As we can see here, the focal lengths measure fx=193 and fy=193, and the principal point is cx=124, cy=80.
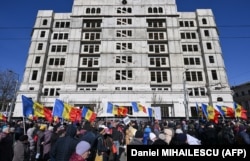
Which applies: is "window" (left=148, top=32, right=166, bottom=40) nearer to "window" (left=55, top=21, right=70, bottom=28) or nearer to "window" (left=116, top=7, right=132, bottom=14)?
"window" (left=116, top=7, right=132, bottom=14)

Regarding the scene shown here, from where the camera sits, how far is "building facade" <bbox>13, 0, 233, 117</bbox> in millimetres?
34344

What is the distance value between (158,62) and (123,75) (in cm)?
755

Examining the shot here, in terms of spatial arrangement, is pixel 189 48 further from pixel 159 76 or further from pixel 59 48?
pixel 59 48

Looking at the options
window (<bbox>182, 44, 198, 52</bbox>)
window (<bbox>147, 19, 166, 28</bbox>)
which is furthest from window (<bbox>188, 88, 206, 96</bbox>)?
window (<bbox>147, 19, 166, 28</bbox>)

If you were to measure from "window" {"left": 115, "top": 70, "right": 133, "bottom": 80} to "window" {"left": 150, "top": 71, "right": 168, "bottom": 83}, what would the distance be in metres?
4.25

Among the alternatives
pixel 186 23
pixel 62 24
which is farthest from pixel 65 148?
pixel 186 23

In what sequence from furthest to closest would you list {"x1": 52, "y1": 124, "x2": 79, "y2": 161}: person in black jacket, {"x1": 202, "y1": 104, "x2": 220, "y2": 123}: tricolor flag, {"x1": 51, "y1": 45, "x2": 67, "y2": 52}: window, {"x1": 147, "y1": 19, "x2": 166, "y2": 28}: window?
{"x1": 147, "y1": 19, "x2": 166, "y2": 28}: window < {"x1": 51, "y1": 45, "x2": 67, "y2": 52}: window < {"x1": 202, "y1": 104, "x2": 220, "y2": 123}: tricolor flag < {"x1": 52, "y1": 124, "x2": 79, "y2": 161}: person in black jacket

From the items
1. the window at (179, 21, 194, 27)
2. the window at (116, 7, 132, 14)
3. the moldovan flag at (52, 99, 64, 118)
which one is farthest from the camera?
the window at (179, 21, 194, 27)

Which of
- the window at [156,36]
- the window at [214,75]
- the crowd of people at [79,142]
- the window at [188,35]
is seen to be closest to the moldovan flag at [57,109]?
the crowd of people at [79,142]

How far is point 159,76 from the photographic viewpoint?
122 feet

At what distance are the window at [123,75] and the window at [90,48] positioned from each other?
683cm

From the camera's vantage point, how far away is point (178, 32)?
3994 cm

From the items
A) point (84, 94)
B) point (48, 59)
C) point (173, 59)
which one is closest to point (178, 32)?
point (173, 59)

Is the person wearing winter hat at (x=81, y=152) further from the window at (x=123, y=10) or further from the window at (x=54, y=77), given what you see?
the window at (x=123, y=10)
